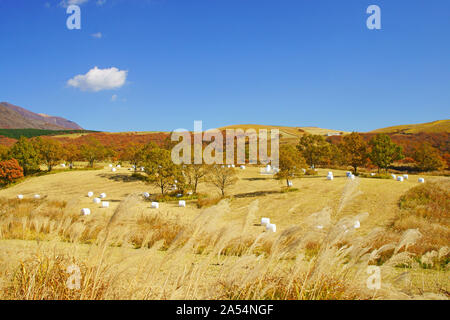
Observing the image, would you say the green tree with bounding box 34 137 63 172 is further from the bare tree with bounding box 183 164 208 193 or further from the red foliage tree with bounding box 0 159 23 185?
the bare tree with bounding box 183 164 208 193

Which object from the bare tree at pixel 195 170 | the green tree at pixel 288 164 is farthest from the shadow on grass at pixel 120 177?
the green tree at pixel 288 164

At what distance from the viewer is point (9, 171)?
41.2m

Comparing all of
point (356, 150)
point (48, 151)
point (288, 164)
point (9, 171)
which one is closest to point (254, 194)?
point (288, 164)

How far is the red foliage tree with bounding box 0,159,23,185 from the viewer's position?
40.9m

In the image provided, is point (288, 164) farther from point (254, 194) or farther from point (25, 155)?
point (25, 155)

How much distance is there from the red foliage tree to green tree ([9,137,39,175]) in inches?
128

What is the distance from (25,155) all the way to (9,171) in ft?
18.4

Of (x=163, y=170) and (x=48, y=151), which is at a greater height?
(x=48, y=151)

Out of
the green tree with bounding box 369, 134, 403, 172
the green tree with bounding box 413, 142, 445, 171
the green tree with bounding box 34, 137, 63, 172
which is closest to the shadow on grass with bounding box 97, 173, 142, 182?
the green tree with bounding box 34, 137, 63, 172

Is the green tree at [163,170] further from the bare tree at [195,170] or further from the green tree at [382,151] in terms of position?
the green tree at [382,151]

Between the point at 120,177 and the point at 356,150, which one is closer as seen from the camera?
the point at 356,150

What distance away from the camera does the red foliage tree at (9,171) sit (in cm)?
4092
